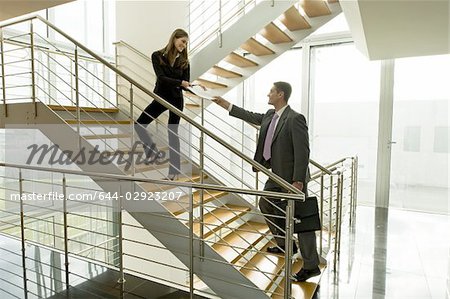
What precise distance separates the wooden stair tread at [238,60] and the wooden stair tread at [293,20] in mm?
607

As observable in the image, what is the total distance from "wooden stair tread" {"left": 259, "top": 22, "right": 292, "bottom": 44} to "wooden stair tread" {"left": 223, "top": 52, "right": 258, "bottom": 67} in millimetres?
354

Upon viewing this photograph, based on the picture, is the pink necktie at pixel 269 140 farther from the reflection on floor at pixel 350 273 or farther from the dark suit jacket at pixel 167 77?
the reflection on floor at pixel 350 273

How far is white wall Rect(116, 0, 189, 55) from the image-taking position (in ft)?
13.2

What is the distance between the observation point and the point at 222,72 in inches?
163

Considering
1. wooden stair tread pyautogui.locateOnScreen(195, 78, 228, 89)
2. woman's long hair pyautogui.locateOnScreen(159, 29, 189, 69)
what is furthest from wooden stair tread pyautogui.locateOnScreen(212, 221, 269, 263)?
wooden stair tread pyautogui.locateOnScreen(195, 78, 228, 89)

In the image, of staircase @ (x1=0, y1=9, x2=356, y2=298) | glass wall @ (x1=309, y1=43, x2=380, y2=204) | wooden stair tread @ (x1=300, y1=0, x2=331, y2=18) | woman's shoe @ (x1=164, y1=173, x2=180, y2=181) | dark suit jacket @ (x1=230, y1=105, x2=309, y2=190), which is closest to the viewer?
staircase @ (x1=0, y1=9, x2=356, y2=298)

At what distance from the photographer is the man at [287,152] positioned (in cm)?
238

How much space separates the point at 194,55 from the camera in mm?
3854

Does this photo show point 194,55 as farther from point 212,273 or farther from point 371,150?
point 371,150

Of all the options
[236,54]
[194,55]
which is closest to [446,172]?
[236,54]

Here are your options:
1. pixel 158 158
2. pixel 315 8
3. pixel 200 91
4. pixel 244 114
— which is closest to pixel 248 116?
pixel 244 114

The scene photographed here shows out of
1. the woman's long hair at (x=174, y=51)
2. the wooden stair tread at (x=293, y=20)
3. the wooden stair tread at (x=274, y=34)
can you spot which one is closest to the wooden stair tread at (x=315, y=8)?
the wooden stair tread at (x=293, y=20)

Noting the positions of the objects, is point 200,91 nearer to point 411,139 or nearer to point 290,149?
point 290,149

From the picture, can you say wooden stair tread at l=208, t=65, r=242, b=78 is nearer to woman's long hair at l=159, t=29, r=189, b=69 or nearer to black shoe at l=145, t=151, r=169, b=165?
woman's long hair at l=159, t=29, r=189, b=69
